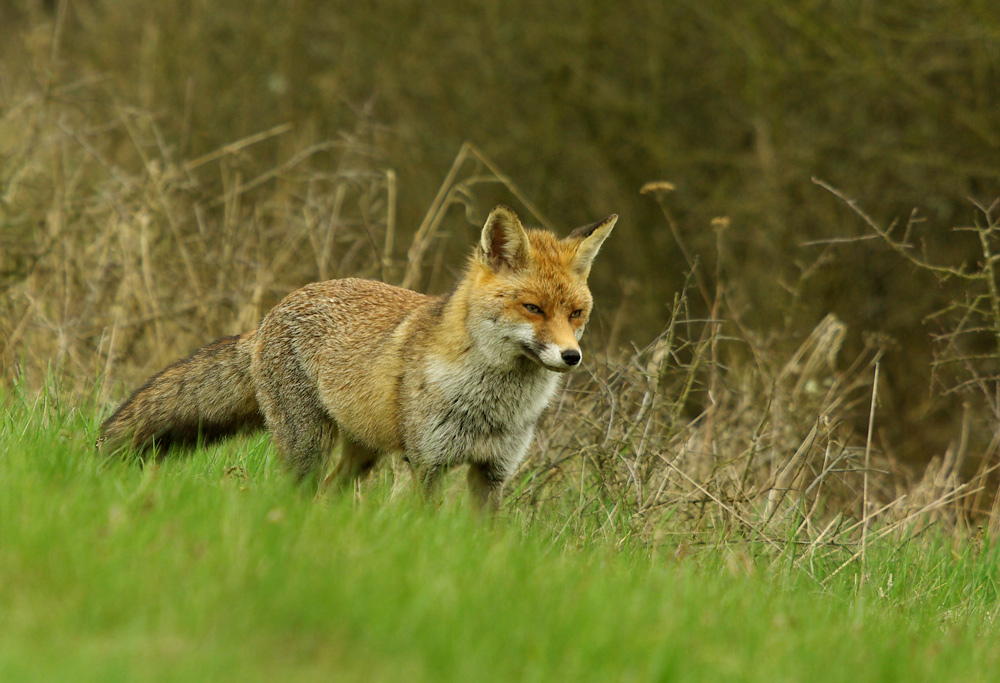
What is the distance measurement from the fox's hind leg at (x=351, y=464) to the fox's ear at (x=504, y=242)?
1396mm

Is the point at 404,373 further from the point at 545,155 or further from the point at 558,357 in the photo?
the point at 545,155

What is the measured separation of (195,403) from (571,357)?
2228mm

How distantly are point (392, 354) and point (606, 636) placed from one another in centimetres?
266

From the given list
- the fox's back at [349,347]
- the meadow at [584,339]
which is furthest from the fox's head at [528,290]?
the meadow at [584,339]

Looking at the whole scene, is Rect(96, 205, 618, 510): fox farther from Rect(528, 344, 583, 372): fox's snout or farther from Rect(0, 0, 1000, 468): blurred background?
Rect(0, 0, 1000, 468): blurred background

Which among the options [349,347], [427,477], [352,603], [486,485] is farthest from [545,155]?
[352,603]

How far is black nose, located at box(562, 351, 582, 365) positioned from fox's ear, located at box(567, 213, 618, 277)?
84 cm

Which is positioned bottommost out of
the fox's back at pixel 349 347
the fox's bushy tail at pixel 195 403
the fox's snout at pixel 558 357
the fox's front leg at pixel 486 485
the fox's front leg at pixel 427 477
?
the fox's front leg at pixel 486 485

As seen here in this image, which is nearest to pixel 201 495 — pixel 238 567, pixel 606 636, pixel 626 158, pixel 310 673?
pixel 238 567

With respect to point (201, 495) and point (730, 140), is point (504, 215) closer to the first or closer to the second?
point (201, 495)

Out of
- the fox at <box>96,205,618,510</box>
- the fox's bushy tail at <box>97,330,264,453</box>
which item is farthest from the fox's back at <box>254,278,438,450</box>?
the fox's bushy tail at <box>97,330,264,453</box>

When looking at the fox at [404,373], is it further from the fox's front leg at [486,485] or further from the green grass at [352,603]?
the green grass at [352,603]

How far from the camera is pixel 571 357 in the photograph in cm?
516

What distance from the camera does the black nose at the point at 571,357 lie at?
516 centimetres
